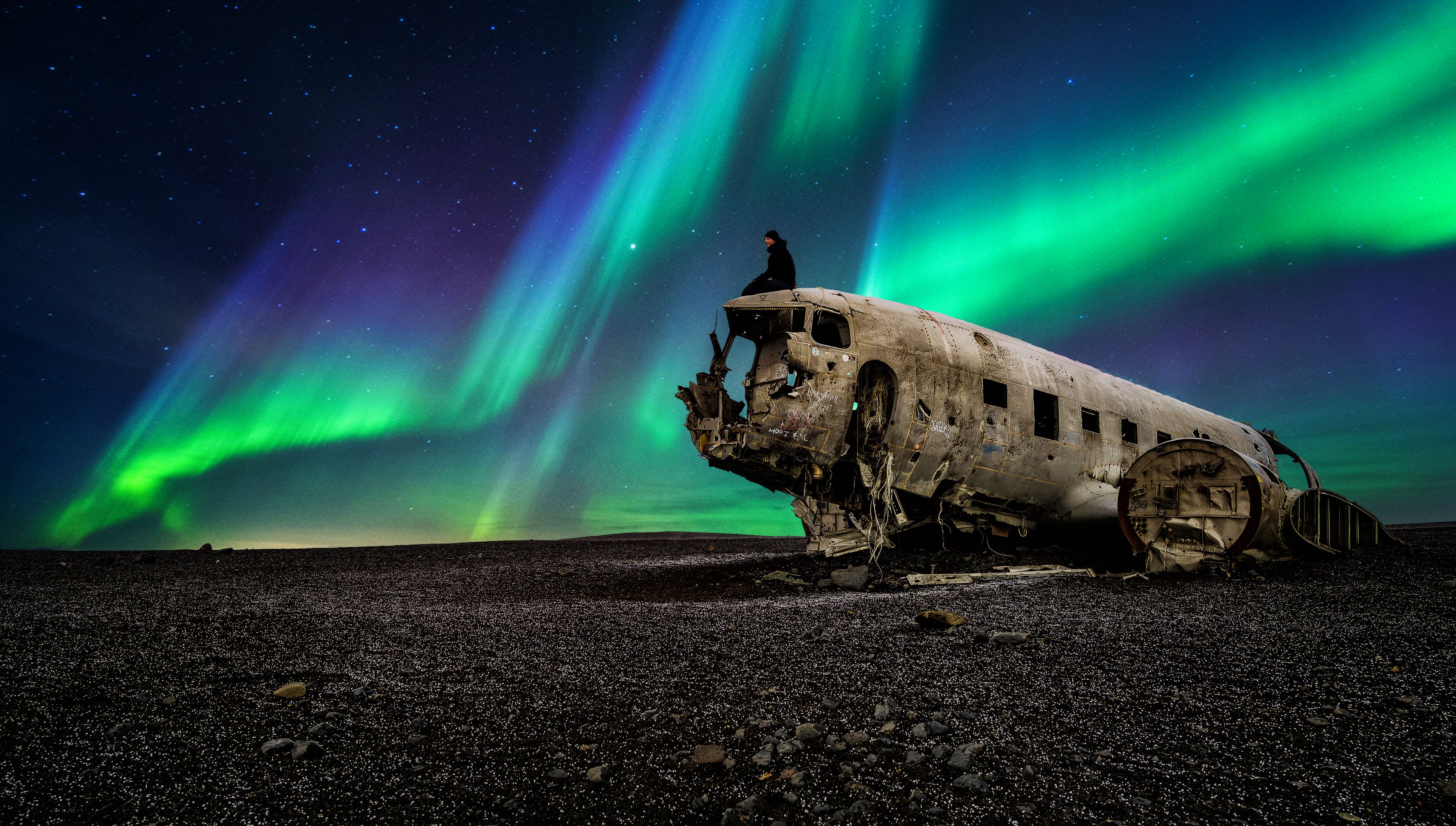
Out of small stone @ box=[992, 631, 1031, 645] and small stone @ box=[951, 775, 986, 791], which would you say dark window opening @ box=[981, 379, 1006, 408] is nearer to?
small stone @ box=[992, 631, 1031, 645]

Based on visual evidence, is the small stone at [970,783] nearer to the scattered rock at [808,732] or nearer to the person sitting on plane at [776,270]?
the scattered rock at [808,732]

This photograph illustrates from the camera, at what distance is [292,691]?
14.2 feet

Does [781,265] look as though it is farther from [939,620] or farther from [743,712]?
[743,712]

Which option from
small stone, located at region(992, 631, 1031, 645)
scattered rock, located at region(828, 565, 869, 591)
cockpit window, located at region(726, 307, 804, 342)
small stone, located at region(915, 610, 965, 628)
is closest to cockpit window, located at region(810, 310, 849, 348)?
cockpit window, located at region(726, 307, 804, 342)

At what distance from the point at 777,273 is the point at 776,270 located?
8 centimetres

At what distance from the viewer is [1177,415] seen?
1695 centimetres

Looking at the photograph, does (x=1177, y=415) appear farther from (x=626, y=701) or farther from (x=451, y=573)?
(x=451, y=573)

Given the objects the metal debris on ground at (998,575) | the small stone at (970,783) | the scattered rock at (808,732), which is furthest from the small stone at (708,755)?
the metal debris on ground at (998,575)

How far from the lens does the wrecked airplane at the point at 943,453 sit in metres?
10.6

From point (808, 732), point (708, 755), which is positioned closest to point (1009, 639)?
point (808, 732)

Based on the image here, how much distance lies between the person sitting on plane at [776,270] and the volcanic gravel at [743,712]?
6733mm

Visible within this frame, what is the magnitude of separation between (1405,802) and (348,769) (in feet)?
17.2

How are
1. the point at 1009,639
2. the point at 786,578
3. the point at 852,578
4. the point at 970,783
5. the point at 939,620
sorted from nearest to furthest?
the point at 970,783 < the point at 1009,639 < the point at 939,620 < the point at 852,578 < the point at 786,578

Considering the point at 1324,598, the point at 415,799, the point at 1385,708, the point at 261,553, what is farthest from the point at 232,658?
the point at 261,553
